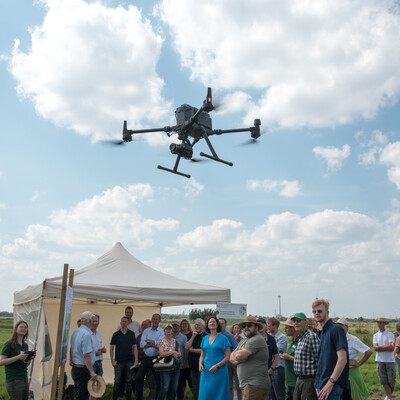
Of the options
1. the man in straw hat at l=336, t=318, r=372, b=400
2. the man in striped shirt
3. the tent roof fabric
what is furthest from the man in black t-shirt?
the man in striped shirt

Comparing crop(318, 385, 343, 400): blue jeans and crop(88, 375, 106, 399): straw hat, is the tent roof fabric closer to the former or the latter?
crop(88, 375, 106, 399): straw hat

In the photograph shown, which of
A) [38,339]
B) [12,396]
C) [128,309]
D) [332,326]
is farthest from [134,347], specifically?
[332,326]

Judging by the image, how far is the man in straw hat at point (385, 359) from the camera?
8414 mm

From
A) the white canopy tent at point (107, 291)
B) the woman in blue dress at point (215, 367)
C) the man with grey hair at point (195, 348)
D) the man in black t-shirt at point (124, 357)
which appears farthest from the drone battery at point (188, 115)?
the woman in blue dress at point (215, 367)

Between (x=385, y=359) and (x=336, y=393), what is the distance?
5579 mm

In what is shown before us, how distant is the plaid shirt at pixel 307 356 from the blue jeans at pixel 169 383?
11.6ft

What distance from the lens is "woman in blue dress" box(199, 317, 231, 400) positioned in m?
5.36

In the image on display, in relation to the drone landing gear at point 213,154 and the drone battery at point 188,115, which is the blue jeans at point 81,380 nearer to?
the drone landing gear at point 213,154

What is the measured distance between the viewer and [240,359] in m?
4.65

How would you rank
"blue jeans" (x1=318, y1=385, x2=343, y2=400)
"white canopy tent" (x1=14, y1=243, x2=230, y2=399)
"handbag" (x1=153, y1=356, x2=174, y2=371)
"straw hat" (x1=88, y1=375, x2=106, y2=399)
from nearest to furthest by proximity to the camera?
"blue jeans" (x1=318, y1=385, x2=343, y2=400)
"straw hat" (x1=88, y1=375, x2=106, y2=399)
"handbag" (x1=153, y1=356, x2=174, y2=371)
"white canopy tent" (x1=14, y1=243, x2=230, y2=399)

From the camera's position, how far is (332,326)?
12.9 ft

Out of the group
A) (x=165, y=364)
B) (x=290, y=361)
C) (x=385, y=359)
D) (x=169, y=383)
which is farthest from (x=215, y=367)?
(x=385, y=359)

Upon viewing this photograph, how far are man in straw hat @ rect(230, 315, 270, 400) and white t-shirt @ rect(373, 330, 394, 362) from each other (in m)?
4.96

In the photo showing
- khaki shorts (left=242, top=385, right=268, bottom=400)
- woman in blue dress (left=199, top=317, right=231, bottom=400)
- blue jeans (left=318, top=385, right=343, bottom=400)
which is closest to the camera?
blue jeans (left=318, top=385, right=343, bottom=400)
